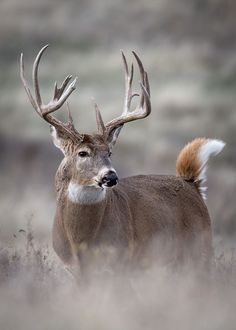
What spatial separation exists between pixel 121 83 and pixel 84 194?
20.2m

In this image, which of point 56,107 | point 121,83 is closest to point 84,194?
point 56,107

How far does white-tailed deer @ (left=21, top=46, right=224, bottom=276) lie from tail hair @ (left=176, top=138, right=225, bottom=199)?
46cm

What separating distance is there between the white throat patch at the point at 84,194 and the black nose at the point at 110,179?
24cm

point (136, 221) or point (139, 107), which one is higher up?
point (139, 107)

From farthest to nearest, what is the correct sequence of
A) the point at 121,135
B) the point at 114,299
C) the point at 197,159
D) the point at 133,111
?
the point at 121,135, the point at 197,159, the point at 133,111, the point at 114,299

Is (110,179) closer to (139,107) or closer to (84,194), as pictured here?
(84,194)

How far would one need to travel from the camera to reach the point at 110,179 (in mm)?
11188

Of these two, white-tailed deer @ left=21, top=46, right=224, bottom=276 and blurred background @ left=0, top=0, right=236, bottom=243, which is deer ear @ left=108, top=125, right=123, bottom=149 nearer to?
white-tailed deer @ left=21, top=46, right=224, bottom=276

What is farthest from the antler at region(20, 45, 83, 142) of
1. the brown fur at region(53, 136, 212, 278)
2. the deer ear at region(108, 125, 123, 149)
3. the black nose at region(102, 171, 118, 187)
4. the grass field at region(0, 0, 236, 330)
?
the grass field at region(0, 0, 236, 330)

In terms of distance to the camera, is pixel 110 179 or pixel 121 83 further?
pixel 121 83

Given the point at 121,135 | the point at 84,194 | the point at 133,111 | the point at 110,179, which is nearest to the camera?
the point at 110,179

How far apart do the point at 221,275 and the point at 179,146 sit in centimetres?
1354

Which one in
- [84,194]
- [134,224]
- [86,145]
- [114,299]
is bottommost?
[114,299]

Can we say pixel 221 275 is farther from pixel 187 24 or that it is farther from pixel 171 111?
pixel 187 24
